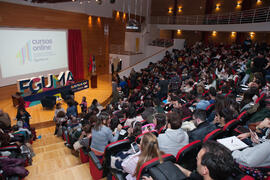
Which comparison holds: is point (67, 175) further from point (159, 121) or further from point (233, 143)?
point (233, 143)

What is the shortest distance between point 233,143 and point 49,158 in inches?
148

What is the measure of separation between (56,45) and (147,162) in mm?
9675

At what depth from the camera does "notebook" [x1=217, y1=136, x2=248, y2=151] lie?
2354mm

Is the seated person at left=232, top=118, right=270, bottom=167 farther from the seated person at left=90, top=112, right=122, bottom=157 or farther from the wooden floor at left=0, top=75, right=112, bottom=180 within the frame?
the wooden floor at left=0, top=75, right=112, bottom=180

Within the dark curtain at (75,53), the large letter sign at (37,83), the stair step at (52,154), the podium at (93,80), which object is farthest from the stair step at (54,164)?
the dark curtain at (75,53)

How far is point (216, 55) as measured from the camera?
36.6ft

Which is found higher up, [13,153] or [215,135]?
[215,135]

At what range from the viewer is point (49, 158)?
13.8ft

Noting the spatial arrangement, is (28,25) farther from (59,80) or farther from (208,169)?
(208,169)

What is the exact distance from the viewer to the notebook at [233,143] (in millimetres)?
2354

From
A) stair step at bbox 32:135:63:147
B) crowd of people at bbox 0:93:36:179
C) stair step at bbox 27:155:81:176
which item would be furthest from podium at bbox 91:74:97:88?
stair step at bbox 27:155:81:176

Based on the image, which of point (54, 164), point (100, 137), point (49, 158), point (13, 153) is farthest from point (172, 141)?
point (49, 158)

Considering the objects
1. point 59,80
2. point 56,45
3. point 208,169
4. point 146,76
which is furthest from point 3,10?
point 208,169

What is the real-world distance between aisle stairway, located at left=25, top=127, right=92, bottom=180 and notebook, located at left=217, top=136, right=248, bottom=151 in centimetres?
224
